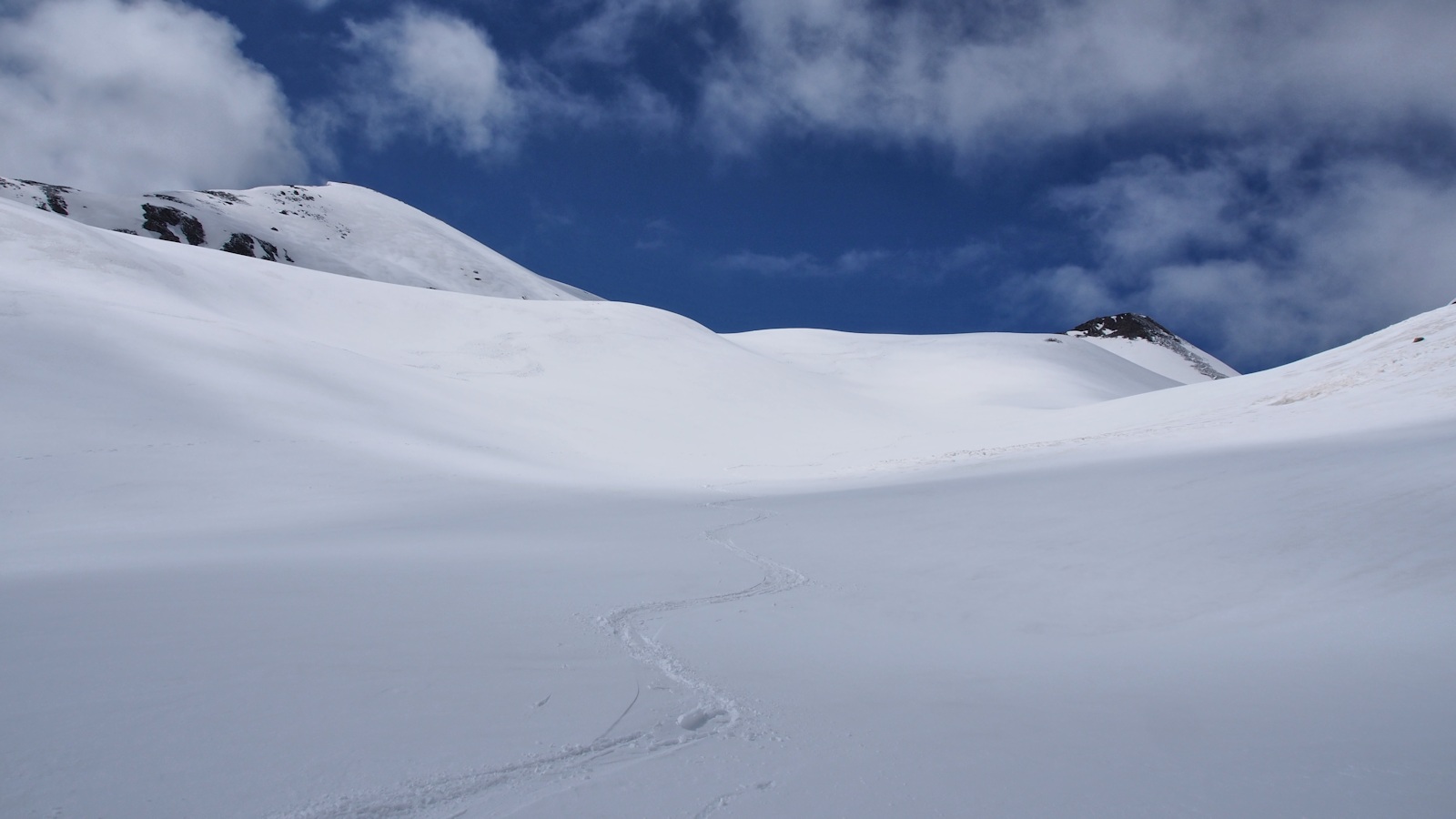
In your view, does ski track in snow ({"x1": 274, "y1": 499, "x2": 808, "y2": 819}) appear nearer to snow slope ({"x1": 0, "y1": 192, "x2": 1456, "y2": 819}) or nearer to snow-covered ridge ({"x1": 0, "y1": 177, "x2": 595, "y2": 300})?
snow slope ({"x1": 0, "y1": 192, "x2": 1456, "y2": 819})

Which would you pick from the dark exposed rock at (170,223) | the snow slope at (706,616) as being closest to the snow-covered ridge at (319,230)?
the dark exposed rock at (170,223)

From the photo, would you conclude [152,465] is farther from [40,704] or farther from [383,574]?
[40,704]

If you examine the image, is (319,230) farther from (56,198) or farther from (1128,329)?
(1128,329)

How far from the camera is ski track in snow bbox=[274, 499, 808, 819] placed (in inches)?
101

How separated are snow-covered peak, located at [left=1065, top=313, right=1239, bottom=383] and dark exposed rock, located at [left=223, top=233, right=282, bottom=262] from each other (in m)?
109

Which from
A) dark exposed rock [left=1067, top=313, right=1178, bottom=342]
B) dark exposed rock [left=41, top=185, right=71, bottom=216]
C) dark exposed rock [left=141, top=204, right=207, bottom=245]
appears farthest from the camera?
dark exposed rock [left=1067, top=313, right=1178, bottom=342]

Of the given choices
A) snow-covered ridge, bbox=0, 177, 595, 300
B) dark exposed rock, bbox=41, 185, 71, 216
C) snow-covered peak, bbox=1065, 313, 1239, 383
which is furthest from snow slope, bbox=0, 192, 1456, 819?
snow-covered peak, bbox=1065, 313, 1239, 383

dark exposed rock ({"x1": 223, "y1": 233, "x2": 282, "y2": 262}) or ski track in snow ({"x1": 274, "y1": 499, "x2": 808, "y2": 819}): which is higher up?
dark exposed rock ({"x1": 223, "y1": 233, "x2": 282, "y2": 262})

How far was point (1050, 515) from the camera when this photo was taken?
8.58m

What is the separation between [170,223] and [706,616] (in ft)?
369

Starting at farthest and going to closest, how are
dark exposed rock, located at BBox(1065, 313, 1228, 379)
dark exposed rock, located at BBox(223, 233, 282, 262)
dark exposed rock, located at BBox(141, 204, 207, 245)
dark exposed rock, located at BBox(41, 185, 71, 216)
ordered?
dark exposed rock, located at BBox(1065, 313, 1228, 379)
dark exposed rock, located at BBox(223, 233, 282, 262)
dark exposed rock, located at BBox(141, 204, 207, 245)
dark exposed rock, located at BBox(41, 185, 71, 216)

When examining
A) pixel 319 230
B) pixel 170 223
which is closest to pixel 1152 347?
pixel 319 230

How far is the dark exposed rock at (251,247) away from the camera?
298ft

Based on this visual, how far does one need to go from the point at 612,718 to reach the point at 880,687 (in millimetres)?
1411
